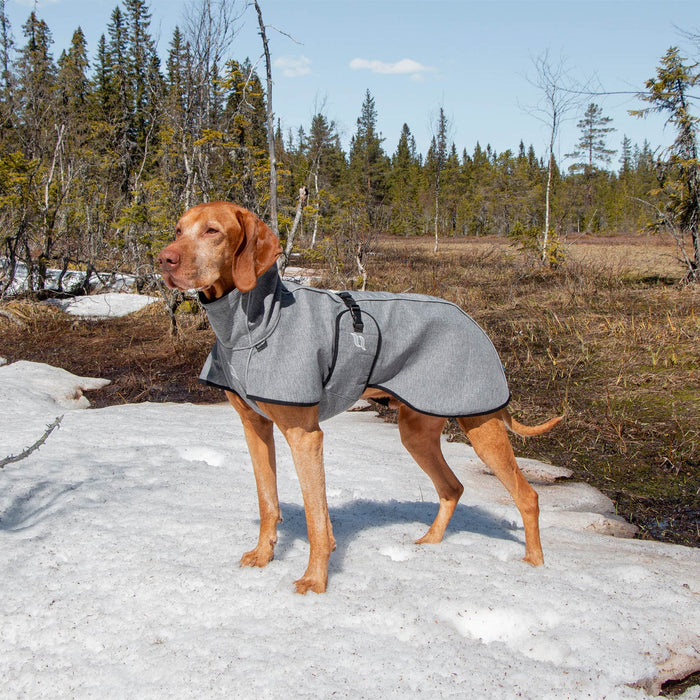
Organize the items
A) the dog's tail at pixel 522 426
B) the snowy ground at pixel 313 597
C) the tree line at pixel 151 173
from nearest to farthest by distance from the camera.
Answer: the snowy ground at pixel 313 597
the dog's tail at pixel 522 426
the tree line at pixel 151 173


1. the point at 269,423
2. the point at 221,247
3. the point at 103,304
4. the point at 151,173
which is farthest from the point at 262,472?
the point at 151,173

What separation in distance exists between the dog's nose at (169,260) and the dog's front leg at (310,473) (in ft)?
2.56

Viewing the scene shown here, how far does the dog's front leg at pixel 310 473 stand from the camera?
2844 mm

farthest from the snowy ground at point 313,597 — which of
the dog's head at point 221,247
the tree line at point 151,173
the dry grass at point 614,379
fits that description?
the tree line at point 151,173

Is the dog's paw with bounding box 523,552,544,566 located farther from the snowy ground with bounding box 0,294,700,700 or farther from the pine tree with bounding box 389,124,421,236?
the pine tree with bounding box 389,124,421,236

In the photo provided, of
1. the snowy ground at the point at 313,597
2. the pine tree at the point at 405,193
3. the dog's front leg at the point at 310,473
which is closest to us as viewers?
the snowy ground at the point at 313,597

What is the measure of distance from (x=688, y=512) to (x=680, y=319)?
707 centimetres

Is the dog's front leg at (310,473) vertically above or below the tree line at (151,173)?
below

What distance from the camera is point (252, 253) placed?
2.73m

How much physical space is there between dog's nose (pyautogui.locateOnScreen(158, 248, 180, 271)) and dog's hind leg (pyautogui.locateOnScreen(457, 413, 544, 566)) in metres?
1.74

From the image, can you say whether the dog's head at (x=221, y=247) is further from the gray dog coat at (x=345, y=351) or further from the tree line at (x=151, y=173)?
the tree line at (x=151, y=173)

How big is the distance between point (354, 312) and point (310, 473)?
86 centimetres

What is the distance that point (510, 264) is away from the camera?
19453 millimetres

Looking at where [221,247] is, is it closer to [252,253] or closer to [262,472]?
[252,253]
